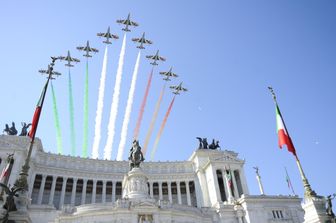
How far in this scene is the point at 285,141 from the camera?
27.4 metres

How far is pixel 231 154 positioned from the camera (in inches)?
2827

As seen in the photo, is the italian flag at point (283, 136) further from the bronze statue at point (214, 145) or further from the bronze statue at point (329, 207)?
the bronze statue at point (214, 145)

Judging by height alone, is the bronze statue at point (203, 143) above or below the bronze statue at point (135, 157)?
above

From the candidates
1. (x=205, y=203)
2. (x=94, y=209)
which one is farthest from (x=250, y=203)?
(x=94, y=209)

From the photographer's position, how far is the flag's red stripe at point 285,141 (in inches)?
1052

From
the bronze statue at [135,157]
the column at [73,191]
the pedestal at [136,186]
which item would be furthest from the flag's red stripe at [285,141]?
the column at [73,191]

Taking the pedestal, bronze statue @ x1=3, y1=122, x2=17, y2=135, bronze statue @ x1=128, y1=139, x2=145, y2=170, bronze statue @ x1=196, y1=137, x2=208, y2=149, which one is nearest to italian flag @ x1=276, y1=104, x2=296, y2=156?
the pedestal

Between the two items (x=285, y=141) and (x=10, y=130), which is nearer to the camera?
(x=285, y=141)

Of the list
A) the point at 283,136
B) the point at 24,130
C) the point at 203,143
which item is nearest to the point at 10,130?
the point at 24,130

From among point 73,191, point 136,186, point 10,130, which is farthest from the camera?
point 10,130

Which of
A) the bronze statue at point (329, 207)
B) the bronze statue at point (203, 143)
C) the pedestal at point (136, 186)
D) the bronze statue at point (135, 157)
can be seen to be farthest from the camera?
the bronze statue at point (203, 143)

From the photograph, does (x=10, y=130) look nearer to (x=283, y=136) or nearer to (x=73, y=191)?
(x=73, y=191)

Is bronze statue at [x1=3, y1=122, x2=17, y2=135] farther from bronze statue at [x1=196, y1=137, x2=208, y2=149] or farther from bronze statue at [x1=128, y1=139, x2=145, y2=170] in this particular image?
bronze statue at [x1=196, y1=137, x2=208, y2=149]

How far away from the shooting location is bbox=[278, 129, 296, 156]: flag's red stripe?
26716 millimetres
